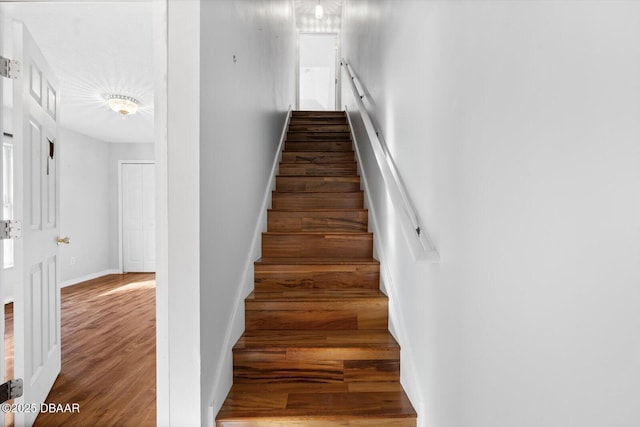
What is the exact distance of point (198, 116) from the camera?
1.20 meters

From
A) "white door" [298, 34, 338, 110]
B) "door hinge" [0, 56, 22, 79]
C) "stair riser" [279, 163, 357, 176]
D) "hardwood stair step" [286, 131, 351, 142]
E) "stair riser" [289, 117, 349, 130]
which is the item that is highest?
"white door" [298, 34, 338, 110]

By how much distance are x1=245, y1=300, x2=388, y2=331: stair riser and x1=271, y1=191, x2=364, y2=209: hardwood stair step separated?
101 cm

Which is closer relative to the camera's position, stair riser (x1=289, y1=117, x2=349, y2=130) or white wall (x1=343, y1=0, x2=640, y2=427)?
white wall (x1=343, y1=0, x2=640, y2=427)

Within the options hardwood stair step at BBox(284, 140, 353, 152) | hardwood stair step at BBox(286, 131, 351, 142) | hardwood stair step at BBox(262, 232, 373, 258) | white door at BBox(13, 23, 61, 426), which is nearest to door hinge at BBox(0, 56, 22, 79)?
white door at BBox(13, 23, 61, 426)

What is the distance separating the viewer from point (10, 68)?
5.13ft

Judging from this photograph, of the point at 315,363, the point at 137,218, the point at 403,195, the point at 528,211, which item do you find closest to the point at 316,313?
the point at 315,363

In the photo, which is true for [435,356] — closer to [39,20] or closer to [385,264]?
[385,264]

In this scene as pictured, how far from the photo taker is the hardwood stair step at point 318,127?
12.4ft

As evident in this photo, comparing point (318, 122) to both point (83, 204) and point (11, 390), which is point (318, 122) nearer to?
point (11, 390)

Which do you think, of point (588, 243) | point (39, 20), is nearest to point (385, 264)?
point (588, 243)

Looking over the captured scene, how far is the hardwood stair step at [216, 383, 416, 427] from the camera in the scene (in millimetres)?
1345

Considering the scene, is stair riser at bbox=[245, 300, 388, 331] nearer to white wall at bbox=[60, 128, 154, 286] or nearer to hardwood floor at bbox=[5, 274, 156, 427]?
hardwood floor at bbox=[5, 274, 156, 427]

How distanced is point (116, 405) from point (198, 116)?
1689mm

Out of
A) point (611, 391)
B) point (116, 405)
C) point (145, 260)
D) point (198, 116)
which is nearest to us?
point (611, 391)
